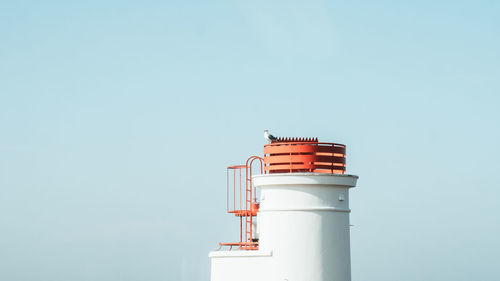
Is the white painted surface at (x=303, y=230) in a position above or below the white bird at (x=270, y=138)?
below

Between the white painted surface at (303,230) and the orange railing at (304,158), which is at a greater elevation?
the orange railing at (304,158)

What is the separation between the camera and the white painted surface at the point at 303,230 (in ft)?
78.9

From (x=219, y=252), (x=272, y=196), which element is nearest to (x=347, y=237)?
(x=272, y=196)

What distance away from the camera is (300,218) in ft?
79.2

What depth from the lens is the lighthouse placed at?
2406 centimetres

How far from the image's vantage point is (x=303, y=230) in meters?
24.1

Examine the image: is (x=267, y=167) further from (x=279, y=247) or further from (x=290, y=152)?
(x=279, y=247)

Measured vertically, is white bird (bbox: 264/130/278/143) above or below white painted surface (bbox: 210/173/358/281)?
above

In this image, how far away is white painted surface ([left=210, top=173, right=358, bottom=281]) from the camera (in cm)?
2405

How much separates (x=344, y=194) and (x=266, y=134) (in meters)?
3.47

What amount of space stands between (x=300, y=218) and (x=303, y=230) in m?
0.41

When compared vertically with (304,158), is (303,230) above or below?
below

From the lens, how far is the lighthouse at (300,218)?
78.9ft

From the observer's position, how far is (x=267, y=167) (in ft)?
82.6
